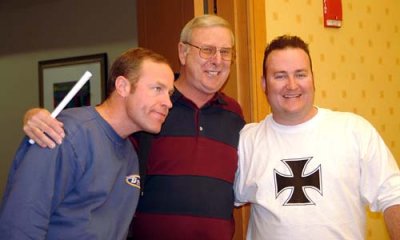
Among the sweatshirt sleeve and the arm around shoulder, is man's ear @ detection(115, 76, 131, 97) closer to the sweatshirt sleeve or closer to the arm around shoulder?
the sweatshirt sleeve

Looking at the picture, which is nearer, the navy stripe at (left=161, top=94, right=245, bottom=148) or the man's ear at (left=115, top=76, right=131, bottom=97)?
the man's ear at (left=115, top=76, right=131, bottom=97)

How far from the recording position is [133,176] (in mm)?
1593

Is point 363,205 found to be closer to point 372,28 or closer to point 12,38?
point 372,28

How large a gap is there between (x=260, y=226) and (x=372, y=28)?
1539 mm

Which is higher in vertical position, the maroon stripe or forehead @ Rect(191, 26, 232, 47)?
forehead @ Rect(191, 26, 232, 47)

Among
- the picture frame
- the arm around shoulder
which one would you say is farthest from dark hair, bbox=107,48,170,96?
the picture frame

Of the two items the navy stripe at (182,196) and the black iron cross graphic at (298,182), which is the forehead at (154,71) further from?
the black iron cross graphic at (298,182)

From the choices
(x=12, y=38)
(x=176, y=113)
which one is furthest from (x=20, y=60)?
(x=176, y=113)

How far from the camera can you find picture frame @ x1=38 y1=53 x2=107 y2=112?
3.98 meters

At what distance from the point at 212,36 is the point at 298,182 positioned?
0.63 m

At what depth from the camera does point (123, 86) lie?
5.14 ft

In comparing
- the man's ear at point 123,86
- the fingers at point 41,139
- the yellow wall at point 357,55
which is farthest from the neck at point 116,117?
the yellow wall at point 357,55

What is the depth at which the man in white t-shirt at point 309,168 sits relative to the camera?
1.64 meters

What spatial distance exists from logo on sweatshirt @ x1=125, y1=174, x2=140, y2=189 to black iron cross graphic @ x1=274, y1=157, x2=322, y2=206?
477 mm
